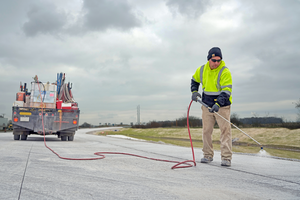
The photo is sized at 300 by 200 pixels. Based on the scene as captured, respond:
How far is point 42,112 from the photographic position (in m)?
12.9

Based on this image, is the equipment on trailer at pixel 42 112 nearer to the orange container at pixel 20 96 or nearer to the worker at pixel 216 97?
the orange container at pixel 20 96

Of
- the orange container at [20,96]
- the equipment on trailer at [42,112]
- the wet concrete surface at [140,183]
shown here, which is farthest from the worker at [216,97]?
the orange container at [20,96]

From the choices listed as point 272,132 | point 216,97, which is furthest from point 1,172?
point 272,132

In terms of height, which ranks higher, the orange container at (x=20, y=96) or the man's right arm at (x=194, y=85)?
the orange container at (x=20, y=96)

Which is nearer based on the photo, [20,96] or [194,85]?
[194,85]

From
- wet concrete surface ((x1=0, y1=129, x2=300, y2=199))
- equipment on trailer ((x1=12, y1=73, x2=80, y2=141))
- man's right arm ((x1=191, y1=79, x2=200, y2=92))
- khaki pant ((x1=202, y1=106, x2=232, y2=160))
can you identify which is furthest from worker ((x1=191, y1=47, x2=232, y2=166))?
equipment on trailer ((x1=12, y1=73, x2=80, y2=141))

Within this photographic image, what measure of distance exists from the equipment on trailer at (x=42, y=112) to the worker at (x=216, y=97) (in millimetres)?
9248

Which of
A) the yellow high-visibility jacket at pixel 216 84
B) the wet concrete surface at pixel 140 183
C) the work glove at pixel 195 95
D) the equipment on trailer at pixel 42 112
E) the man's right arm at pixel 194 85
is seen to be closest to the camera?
the wet concrete surface at pixel 140 183

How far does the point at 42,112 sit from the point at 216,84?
33.1ft

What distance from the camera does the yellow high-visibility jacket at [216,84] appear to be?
510cm

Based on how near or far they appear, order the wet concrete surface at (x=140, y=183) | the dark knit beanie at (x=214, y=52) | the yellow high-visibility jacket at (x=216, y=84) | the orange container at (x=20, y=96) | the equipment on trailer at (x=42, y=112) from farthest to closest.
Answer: the orange container at (x=20, y=96) → the equipment on trailer at (x=42, y=112) → the dark knit beanie at (x=214, y=52) → the yellow high-visibility jacket at (x=216, y=84) → the wet concrete surface at (x=140, y=183)

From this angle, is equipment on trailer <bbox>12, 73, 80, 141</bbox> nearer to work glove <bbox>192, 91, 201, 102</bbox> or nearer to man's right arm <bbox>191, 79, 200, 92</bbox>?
man's right arm <bbox>191, 79, 200, 92</bbox>

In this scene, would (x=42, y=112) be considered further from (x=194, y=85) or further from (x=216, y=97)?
(x=216, y=97)

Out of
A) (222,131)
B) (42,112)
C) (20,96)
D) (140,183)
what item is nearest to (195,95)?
(222,131)
